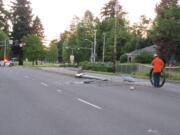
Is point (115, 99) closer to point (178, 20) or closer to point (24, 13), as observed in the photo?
point (178, 20)

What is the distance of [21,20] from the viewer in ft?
452

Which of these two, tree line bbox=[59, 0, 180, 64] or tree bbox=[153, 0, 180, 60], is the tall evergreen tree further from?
tree bbox=[153, 0, 180, 60]

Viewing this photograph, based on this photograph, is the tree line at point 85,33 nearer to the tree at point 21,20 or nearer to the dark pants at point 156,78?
the tree at point 21,20

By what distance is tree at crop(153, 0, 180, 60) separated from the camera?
56250 millimetres

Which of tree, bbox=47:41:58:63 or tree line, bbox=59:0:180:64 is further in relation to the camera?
tree, bbox=47:41:58:63

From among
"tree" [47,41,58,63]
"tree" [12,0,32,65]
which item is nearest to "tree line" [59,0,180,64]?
"tree" [12,0,32,65]

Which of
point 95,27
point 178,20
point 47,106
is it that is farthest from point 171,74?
point 95,27

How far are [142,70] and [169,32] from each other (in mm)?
6270

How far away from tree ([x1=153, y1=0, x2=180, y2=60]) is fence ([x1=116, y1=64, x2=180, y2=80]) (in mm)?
5062

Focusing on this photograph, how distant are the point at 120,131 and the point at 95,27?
4620 inches

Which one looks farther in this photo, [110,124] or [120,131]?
[110,124]

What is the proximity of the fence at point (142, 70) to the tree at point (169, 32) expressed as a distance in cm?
506

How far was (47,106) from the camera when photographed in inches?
611

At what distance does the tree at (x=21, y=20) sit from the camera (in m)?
137
